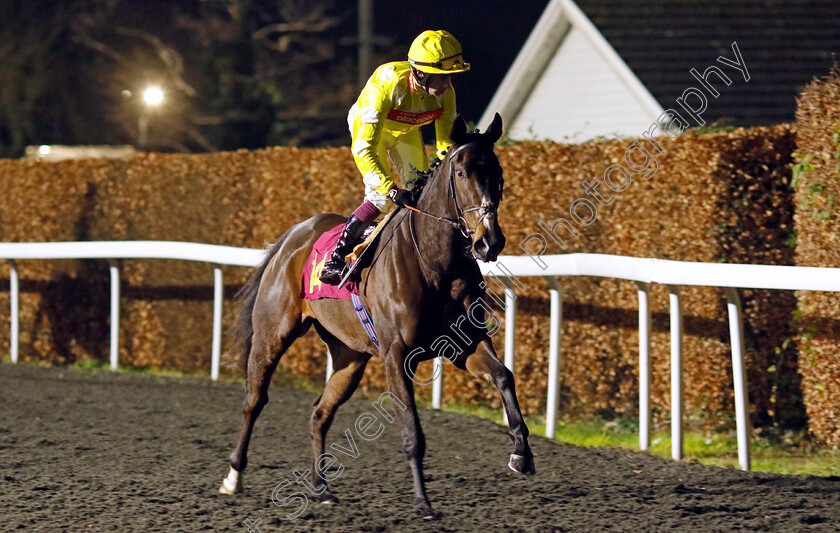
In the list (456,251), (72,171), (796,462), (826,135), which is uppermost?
(72,171)

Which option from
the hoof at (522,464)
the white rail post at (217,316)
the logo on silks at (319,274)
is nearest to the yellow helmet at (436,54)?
the logo on silks at (319,274)

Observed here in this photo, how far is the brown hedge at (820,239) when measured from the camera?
5.28 m

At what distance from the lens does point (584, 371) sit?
6.66 m

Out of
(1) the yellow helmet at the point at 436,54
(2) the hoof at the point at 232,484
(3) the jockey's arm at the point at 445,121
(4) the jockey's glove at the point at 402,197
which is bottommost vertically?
(2) the hoof at the point at 232,484

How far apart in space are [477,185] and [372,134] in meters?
0.77

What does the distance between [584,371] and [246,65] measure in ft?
77.4

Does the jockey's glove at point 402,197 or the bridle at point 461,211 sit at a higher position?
the jockey's glove at point 402,197

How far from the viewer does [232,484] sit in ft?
16.0

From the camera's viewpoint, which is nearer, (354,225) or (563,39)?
(354,225)

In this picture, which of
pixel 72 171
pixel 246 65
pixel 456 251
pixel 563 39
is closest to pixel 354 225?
pixel 456 251

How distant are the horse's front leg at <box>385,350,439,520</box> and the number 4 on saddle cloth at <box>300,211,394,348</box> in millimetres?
283

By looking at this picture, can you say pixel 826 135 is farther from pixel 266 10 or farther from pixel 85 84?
pixel 85 84

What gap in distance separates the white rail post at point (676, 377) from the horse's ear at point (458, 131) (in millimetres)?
1825

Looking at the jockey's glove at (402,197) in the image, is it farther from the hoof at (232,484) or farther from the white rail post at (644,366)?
the white rail post at (644,366)
